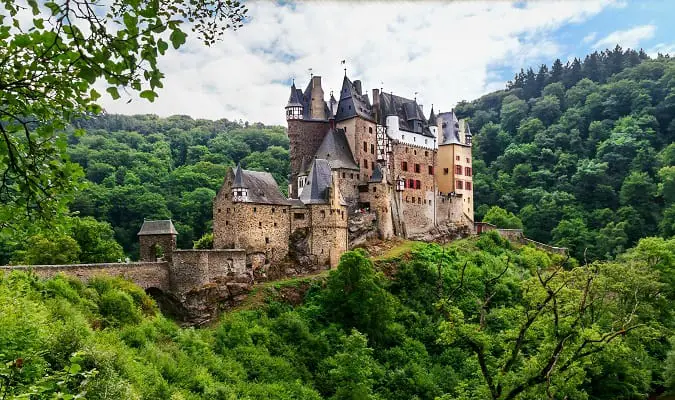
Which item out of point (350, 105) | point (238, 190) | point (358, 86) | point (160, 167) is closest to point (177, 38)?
point (238, 190)

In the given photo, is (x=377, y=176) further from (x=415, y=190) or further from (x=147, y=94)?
(x=147, y=94)

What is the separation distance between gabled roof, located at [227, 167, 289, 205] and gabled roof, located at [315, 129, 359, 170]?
6324 millimetres

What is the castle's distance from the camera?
3547cm

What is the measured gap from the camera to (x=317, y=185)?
127 feet

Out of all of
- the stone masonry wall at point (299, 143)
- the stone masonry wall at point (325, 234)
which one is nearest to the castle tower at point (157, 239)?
the stone masonry wall at point (325, 234)

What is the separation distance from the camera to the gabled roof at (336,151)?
42781mm

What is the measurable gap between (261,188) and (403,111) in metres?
19.5

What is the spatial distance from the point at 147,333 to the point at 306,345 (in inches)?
367

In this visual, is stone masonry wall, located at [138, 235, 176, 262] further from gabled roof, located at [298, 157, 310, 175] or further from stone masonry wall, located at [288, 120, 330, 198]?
gabled roof, located at [298, 157, 310, 175]

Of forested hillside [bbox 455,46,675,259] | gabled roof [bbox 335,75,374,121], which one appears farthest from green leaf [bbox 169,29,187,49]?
forested hillside [bbox 455,46,675,259]

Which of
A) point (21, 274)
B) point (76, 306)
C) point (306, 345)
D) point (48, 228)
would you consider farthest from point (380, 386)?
point (48, 228)

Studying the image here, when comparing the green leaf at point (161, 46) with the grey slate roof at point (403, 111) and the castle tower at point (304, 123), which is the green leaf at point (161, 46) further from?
the grey slate roof at point (403, 111)

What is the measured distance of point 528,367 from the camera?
1853 cm

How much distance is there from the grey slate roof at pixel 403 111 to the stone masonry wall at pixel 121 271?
2351cm
